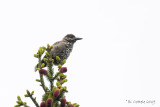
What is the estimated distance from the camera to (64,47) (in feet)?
23.1

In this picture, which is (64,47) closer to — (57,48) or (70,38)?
(57,48)

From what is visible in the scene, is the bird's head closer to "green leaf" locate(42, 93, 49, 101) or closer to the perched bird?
the perched bird

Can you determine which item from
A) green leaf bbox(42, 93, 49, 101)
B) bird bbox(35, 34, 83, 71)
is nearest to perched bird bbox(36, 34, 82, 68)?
bird bbox(35, 34, 83, 71)

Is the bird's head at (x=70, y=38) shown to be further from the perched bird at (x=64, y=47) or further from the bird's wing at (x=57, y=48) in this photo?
the bird's wing at (x=57, y=48)

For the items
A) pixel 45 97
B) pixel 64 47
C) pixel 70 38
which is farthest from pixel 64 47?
pixel 45 97

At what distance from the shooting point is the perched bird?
22.5 ft

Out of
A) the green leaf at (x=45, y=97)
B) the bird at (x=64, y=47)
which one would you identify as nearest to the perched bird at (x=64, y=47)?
the bird at (x=64, y=47)

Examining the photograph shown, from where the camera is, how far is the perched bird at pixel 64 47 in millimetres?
6867

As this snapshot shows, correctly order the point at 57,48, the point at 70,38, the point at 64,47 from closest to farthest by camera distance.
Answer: the point at 57,48 < the point at 64,47 < the point at 70,38

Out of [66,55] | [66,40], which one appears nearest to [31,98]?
[66,55]

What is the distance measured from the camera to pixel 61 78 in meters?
3.34

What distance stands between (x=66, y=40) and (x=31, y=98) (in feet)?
14.7

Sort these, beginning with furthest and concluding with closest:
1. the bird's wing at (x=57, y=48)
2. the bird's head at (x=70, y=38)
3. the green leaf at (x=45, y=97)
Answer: the bird's head at (x=70, y=38), the bird's wing at (x=57, y=48), the green leaf at (x=45, y=97)

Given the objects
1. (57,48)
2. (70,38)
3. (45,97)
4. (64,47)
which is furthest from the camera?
(70,38)
